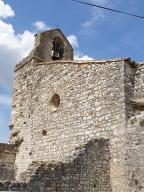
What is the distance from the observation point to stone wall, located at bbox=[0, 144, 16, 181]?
47.4 ft

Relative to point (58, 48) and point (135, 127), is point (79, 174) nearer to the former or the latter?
point (135, 127)

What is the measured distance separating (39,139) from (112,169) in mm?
3993

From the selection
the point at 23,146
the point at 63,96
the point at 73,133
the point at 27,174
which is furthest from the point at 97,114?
the point at 23,146

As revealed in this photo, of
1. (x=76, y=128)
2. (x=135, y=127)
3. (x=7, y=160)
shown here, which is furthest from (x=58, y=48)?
(x=135, y=127)

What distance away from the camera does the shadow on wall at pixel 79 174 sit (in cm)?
929

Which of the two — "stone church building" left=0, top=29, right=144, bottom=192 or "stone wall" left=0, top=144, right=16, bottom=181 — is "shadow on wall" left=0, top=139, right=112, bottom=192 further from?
"stone wall" left=0, top=144, right=16, bottom=181

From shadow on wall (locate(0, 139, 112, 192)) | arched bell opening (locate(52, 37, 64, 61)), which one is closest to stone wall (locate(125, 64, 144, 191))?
shadow on wall (locate(0, 139, 112, 192))

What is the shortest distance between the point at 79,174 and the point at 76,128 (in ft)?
7.60

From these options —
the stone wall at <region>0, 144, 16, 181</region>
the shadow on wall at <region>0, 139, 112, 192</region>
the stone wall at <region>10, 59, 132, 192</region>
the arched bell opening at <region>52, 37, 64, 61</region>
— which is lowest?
the shadow on wall at <region>0, 139, 112, 192</region>

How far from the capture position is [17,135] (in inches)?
606

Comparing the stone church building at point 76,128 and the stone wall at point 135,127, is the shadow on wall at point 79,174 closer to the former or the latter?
the stone church building at point 76,128

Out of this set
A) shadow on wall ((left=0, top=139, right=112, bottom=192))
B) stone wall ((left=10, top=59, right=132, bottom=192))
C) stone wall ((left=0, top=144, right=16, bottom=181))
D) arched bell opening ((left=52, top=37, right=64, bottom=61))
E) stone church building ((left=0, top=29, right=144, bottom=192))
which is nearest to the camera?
shadow on wall ((left=0, top=139, right=112, bottom=192))

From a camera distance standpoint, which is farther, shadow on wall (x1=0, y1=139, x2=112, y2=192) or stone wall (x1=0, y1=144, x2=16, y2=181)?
stone wall (x1=0, y1=144, x2=16, y2=181)

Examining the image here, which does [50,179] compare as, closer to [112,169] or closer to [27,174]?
[27,174]
